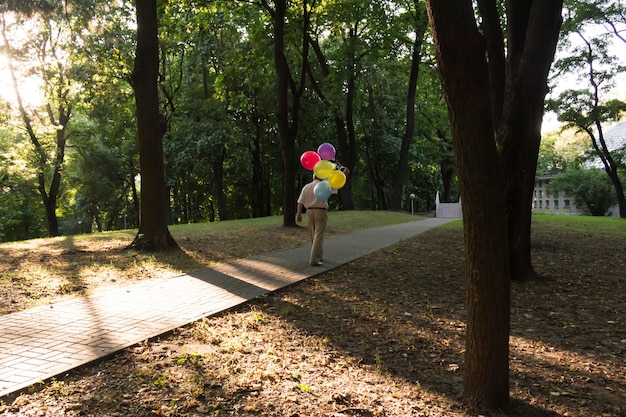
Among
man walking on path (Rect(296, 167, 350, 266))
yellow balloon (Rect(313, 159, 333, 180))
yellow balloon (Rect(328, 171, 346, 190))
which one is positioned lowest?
man walking on path (Rect(296, 167, 350, 266))

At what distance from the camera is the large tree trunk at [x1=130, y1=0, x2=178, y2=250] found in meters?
10.7

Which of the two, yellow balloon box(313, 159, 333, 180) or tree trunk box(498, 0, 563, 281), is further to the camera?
yellow balloon box(313, 159, 333, 180)

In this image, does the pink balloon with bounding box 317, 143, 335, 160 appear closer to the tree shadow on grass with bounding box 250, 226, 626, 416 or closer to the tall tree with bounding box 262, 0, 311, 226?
the tree shadow on grass with bounding box 250, 226, 626, 416

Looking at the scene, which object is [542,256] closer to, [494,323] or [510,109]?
[510,109]

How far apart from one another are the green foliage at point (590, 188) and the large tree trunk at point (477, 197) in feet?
160

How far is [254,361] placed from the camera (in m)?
4.45

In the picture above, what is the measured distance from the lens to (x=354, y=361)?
15.1ft

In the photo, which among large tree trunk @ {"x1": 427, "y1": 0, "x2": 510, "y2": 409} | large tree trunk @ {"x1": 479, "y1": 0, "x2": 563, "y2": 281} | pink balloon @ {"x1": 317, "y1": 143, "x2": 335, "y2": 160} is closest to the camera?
large tree trunk @ {"x1": 427, "y1": 0, "x2": 510, "y2": 409}

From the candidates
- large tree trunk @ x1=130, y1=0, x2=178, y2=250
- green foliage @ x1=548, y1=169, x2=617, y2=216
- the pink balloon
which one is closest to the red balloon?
the pink balloon

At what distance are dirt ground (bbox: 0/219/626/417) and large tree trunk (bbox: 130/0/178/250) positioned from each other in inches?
184

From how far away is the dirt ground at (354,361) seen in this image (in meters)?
3.58

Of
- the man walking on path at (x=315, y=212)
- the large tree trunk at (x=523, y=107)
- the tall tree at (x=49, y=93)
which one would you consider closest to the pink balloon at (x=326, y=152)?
the man walking on path at (x=315, y=212)

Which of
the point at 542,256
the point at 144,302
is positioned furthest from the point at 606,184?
the point at 144,302

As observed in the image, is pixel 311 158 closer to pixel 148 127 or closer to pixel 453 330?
pixel 148 127
